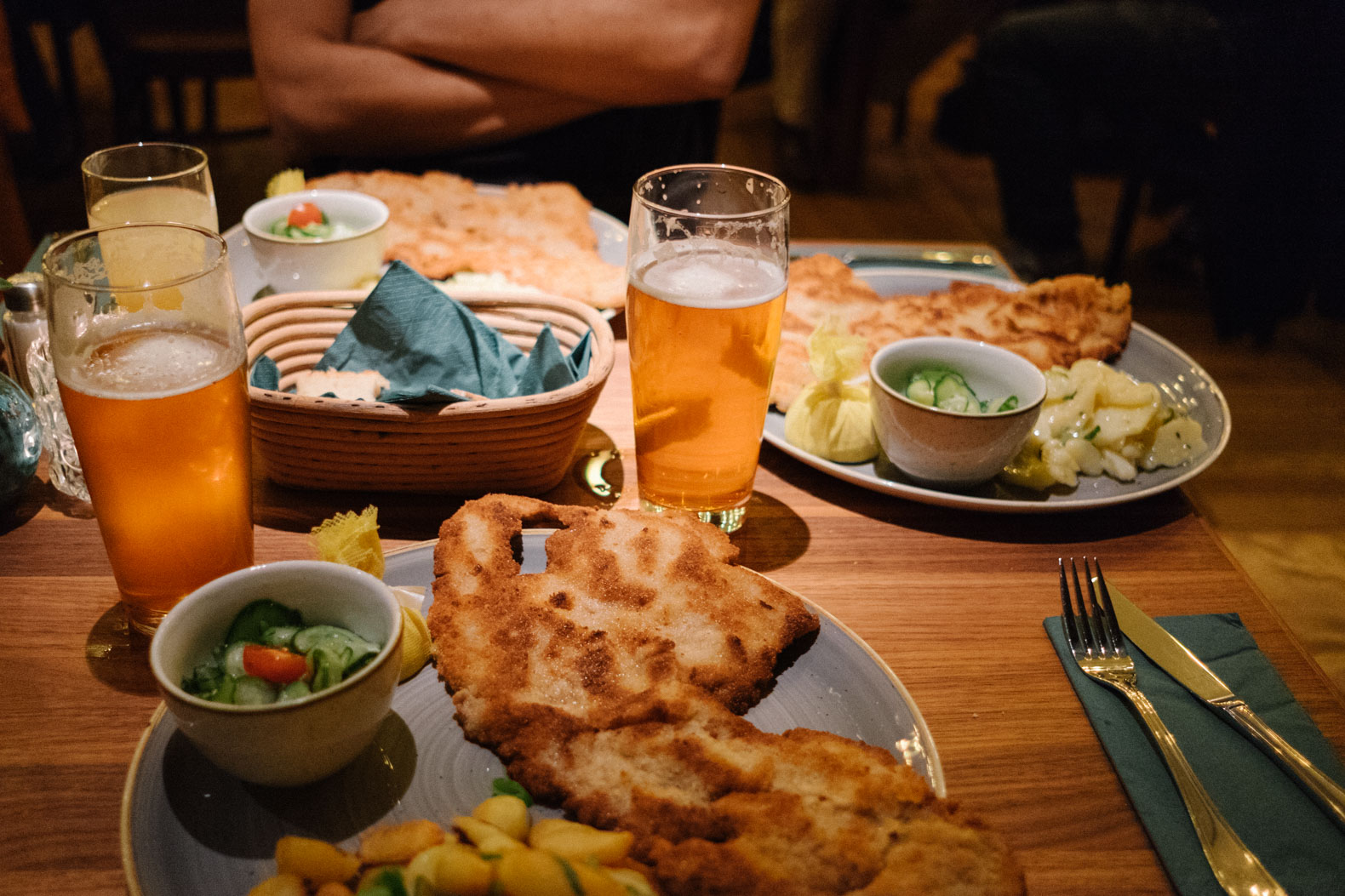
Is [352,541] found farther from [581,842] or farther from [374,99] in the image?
[374,99]

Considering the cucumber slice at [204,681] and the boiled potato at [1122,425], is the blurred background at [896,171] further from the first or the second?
the cucumber slice at [204,681]

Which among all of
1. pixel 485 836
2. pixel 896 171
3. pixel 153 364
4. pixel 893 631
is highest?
pixel 153 364

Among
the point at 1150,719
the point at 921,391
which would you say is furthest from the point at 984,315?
→ the point at 1150,719

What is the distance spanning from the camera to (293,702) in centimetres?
76

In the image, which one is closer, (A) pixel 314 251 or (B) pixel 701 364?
(B) pixel 701 364

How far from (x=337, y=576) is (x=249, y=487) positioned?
0.24 meters

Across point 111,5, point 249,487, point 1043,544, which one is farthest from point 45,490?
point 111,5

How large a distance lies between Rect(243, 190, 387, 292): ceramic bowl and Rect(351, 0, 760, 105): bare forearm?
2.72 feet

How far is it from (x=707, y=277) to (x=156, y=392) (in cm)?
60

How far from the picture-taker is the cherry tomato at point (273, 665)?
0.81m

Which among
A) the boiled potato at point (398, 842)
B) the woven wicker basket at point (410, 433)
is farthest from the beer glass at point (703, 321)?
the boiled potato at point (398, 842)

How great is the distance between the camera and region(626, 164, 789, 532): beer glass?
1128 mm

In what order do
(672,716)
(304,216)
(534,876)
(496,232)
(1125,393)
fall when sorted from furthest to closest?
(496,232), (304,216), (1125,393), (672,716), (534,876)

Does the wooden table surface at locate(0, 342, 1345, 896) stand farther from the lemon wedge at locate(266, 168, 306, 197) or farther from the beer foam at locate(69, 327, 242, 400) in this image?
the lemon wedge at locate(266, 168, 306, 197)
